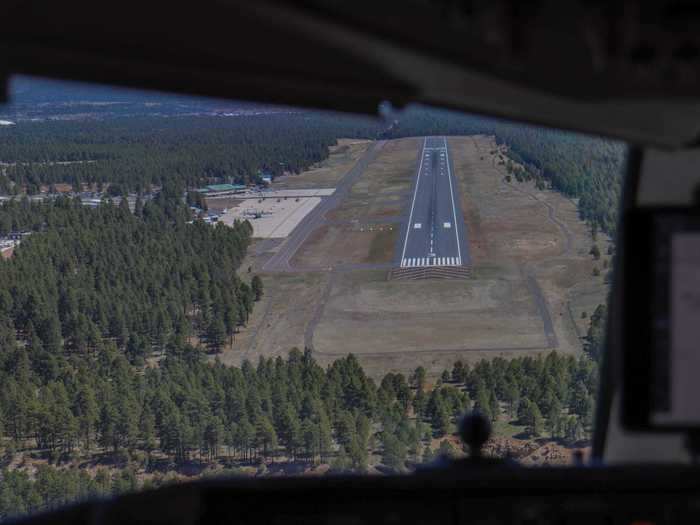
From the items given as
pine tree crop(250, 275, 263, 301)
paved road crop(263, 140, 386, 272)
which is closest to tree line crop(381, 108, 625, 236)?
paved road crop(263, 140, 386, 272)

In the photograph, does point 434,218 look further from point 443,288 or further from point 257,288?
point 257,288

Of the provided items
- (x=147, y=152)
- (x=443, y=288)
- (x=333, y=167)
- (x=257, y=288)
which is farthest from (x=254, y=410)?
(x=147, y=152)

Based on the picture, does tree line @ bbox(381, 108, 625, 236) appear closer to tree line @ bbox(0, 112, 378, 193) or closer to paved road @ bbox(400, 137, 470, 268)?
paved road @ bbox(400, 137, 470, 268)

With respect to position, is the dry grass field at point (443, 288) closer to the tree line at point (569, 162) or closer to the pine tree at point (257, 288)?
the pine tree at point (257, 288)

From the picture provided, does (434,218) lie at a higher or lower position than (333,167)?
lower

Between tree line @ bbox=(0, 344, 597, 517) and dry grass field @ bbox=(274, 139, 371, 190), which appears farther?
dry grass field @ bbox=(274, 139, 371, 190)

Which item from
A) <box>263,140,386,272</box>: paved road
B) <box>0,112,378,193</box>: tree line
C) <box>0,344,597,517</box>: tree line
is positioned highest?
<box>0,112,378,193</box>: tree line

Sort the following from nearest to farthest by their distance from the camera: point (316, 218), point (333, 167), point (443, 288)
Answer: point (443, 288)
point (316, 218)
point (333, 167)

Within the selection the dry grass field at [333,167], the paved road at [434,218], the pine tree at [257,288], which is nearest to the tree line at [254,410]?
the pine tree at [257,288]
